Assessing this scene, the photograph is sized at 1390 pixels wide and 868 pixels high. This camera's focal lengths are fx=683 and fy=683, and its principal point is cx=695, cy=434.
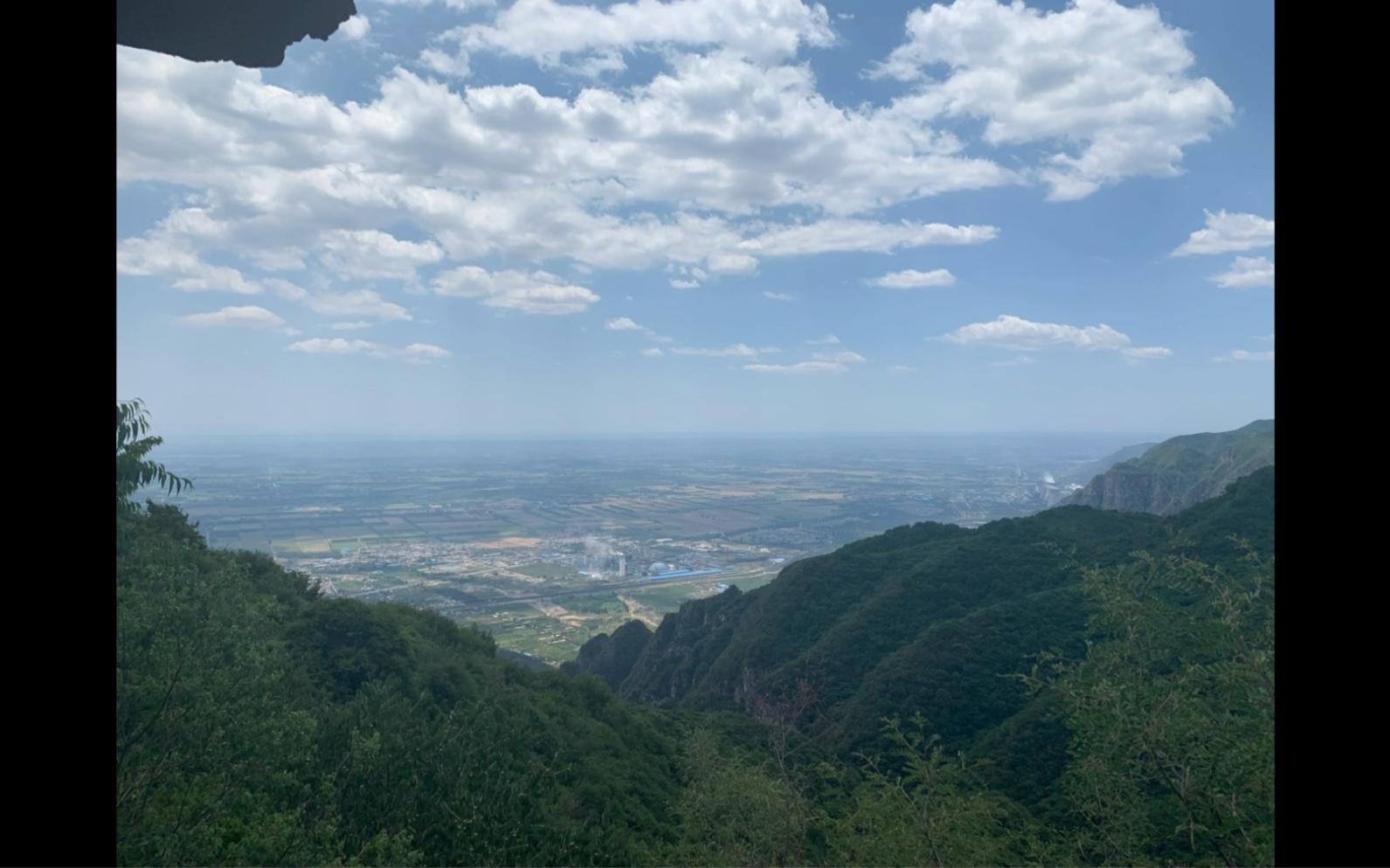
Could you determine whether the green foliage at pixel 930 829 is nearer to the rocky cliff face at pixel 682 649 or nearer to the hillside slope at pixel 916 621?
the hillside slope at pixel 916 621

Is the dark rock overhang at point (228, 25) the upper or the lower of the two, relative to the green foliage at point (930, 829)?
upper

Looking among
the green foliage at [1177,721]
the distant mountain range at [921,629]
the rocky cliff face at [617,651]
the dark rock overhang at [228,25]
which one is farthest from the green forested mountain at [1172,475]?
the dark rock overhang at [228,25]

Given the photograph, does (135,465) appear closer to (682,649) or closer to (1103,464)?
(682,649)

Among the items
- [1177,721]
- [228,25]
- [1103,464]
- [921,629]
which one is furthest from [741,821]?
[1103,464]

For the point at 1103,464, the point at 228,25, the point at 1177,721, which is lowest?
the point at 1177,721

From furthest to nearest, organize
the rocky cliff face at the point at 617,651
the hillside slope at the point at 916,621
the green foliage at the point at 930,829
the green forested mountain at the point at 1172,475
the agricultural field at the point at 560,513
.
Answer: the rocky cliff face at the point at 617,651 → the green forested mountain at the point at 1172,475 → the agricultural field at the point at 560,513 → the hillside slope at the point at 916,621 → the green foliage at the point at 930,829
